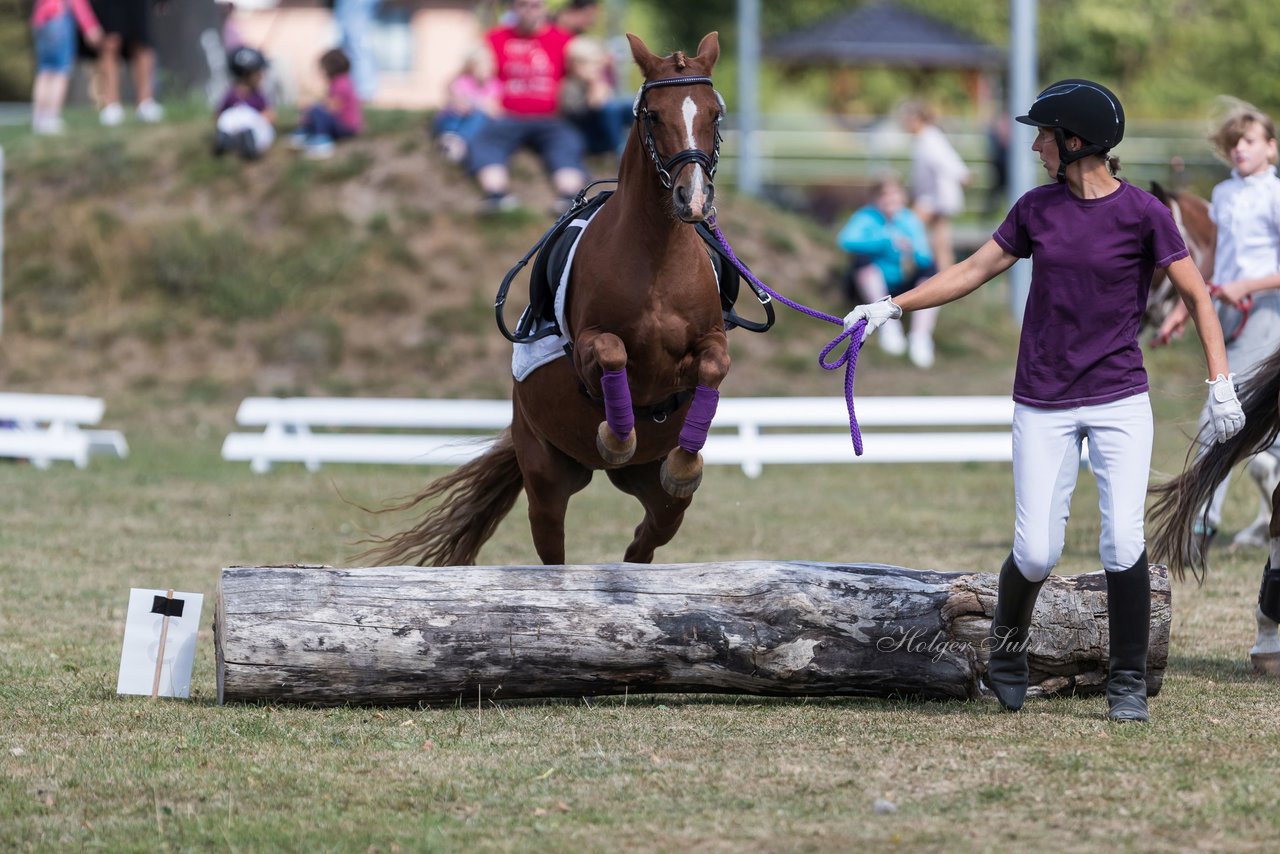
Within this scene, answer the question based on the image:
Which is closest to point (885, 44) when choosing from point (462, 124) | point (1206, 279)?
point (462, 124)

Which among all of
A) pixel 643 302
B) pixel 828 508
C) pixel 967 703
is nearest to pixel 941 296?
pixel 643 302

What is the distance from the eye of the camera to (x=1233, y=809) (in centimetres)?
458

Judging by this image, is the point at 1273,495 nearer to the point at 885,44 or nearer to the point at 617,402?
the point at 617,402

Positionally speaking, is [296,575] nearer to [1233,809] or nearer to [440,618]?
[440,618]

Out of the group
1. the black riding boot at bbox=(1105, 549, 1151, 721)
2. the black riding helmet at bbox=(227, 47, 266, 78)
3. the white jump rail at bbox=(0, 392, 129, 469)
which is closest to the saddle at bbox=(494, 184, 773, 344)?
the black riding boot at bbox=(1105, 549, 1151, 721)

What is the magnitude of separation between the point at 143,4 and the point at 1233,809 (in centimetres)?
1887

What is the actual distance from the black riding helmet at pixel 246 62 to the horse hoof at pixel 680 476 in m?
13.3

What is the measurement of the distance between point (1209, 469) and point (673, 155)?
266 cm

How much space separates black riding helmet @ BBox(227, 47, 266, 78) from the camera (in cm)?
1852

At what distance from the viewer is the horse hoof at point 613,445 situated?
6.50 m

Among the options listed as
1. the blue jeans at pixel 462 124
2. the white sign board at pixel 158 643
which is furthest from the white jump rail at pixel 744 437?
the white sign board at pixel 158 643

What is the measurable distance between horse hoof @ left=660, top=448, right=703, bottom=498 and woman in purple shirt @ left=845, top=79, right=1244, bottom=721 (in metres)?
1.23

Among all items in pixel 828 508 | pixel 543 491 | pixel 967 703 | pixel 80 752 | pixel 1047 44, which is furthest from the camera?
pixel 1047 44

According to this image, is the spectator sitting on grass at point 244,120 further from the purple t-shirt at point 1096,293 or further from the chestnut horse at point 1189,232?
the purple t-shirt at point 1096,293
